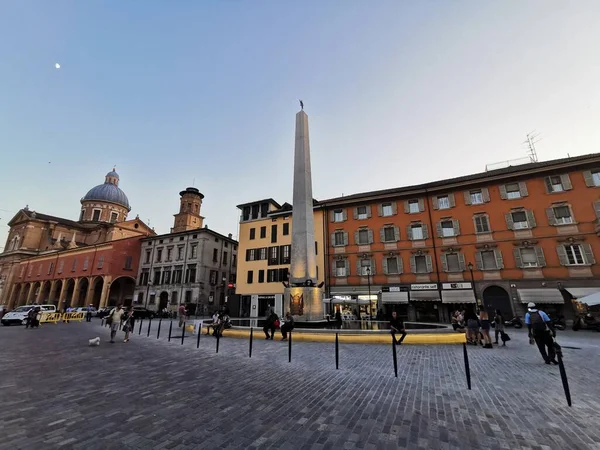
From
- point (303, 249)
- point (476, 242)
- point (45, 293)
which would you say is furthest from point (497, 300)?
point (45, 293)

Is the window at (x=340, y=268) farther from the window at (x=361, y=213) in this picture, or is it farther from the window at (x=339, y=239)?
the window at (x=361, y=213)

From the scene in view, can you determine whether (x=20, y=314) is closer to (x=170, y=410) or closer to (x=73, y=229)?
(x=170, y=410)

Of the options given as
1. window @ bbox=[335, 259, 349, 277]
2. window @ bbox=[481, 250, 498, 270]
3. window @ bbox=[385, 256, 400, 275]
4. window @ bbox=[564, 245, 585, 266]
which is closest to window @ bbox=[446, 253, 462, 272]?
window @ bbox=[481, 250, 498, 270]

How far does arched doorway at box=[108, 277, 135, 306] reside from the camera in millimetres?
46756

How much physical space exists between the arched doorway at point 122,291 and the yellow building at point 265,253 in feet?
80.2

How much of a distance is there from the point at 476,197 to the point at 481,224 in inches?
108

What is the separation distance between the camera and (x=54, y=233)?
61969 millimetres

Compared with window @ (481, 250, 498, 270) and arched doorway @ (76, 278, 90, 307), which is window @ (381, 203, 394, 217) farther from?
arched doorway @ (76, 278, 90, 307)

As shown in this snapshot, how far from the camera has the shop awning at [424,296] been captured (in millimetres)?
24766

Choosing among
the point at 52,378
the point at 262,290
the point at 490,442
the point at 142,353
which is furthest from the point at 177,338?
the point at 262,290

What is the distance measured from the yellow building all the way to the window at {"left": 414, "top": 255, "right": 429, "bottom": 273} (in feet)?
31.8

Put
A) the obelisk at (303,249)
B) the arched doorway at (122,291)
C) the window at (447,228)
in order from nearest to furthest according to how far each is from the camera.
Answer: the obelisk at (303,249), the window at (447,228), the arched doorway at (122,291)

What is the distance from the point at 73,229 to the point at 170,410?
7922 centimetres

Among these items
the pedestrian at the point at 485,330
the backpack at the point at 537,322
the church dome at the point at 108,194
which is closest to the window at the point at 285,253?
the pedestrian at the point at 485,330
